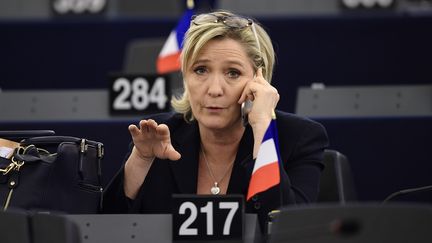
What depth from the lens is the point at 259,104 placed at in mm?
3033

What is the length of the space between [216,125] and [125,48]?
398 cm

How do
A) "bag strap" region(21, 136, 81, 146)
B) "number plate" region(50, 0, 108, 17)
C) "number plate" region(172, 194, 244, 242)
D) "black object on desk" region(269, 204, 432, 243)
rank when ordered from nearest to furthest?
"black object on desk" region(269, 204, 432, 243), "number plate" region(172, 194, 244, 242), "bag strap" region(21, 136, 81, 146), "number plate" region(50, 0, 108, 17)

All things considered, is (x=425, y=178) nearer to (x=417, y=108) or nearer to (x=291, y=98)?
(x=417, y=108)

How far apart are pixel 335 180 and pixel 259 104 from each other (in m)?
0.61

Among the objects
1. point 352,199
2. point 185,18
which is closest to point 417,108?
point 352,199

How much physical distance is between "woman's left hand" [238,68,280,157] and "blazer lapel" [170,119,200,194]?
23cm

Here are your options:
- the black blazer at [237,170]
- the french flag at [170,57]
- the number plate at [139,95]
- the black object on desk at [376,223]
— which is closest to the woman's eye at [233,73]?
the black blazer at [237,170]

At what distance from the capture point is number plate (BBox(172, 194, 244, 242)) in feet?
8.09

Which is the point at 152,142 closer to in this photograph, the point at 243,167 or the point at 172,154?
the point at 172,154

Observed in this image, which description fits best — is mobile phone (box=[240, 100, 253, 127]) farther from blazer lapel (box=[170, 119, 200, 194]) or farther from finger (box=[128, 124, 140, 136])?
finger (box=[128, 124, 140, 136])

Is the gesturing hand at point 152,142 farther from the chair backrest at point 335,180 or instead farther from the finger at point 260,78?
the chair backrest at point 335,180

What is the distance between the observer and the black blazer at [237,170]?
305 cm

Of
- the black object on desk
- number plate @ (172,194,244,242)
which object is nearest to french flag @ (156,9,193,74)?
number plate @ (172,194,244,242)

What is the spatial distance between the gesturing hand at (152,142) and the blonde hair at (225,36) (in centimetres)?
30
